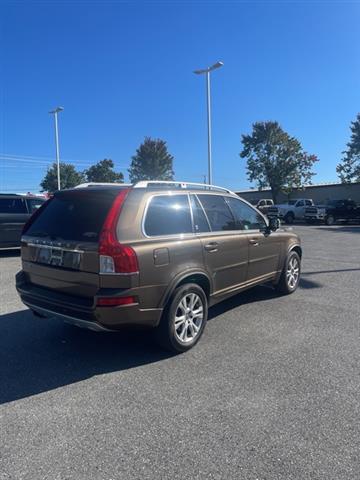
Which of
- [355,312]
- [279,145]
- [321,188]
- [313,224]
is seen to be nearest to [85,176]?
[279,145]

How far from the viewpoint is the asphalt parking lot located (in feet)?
8.14

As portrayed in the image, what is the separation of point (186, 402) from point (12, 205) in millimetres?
9824

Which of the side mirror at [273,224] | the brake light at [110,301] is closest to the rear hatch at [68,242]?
the brake light at [110,301]

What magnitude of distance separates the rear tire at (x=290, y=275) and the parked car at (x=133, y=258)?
1.64 m

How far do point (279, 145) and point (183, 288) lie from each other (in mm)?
46076

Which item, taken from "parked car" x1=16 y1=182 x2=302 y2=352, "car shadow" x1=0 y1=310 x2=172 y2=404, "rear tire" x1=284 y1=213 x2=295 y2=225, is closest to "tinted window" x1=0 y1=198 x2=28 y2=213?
"car shadow" x1=0 y1=310 x2=172 y2=404

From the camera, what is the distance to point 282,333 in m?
4.80

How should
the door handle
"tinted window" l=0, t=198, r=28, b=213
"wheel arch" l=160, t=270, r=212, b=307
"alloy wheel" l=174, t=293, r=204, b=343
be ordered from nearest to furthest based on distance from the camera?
"wheel arch" l=160, t=270, r=212, b=307
"alloy wheel" l=174, t=293, r=204, b=343
the door handle
"tinted window" l=0, t=198, r=28, b=213

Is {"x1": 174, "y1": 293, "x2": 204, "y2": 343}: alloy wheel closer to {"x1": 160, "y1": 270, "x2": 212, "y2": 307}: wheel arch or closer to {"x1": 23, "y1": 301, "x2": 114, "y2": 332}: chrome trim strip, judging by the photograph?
{"x1": 160, "y1": 270, "x2": 212, "y2": 307}: wheel arch

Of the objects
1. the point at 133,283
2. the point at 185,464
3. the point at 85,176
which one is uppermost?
the point at 85,176

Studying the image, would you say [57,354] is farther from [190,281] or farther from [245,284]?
[245,284]

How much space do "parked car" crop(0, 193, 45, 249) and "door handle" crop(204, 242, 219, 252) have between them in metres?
8.06

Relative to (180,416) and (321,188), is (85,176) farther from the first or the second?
(180,416)

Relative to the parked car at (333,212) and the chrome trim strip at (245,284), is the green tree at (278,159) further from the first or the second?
the chrome trim strip at (245,284)
